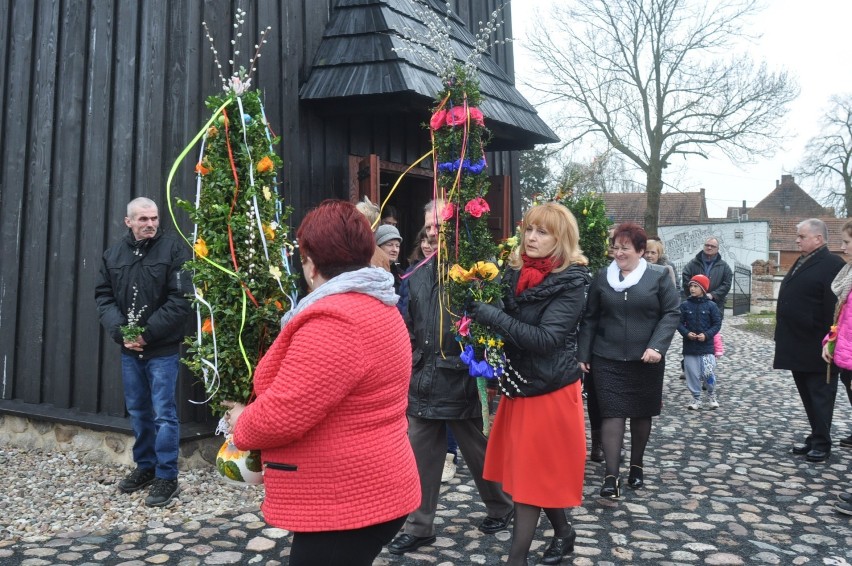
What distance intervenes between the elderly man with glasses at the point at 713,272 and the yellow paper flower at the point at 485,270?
561cm

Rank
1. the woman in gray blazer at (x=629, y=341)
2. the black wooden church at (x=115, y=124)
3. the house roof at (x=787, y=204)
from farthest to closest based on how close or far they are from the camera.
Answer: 1. the house roof at (x=787, y=204)
2. the black wooden church at (x=115, y=124)
3. the woman in gray blazer at (x=629, y=341)

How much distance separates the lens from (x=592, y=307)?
550 cm

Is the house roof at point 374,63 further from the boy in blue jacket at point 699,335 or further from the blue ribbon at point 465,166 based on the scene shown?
the boy in blue jacket at point 699,335

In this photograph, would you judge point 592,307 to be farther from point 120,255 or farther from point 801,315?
point 120,255

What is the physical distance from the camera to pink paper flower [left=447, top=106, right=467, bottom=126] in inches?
164

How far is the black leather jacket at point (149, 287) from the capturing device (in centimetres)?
508

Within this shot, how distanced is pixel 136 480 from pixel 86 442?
1.14m

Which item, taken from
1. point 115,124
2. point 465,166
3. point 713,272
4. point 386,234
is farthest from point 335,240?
point 713,272

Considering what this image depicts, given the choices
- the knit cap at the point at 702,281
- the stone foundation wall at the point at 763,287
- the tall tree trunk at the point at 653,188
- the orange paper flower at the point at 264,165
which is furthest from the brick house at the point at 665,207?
the orange paper flower at the point at 264,165

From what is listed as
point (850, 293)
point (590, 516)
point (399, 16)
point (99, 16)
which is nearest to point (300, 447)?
point (590, 516)

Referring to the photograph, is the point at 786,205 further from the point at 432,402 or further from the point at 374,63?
the point at 432,402

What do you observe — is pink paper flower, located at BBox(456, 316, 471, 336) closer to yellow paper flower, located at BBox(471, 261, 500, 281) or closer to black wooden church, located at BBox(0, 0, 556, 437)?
yellow paper flower, located at BBox(471, 261, 500, 281)

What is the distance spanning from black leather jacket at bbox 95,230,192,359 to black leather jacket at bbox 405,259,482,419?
68.7 inches

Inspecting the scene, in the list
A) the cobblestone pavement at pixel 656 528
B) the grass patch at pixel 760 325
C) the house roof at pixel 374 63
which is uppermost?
the house roof at pixel 374 63
